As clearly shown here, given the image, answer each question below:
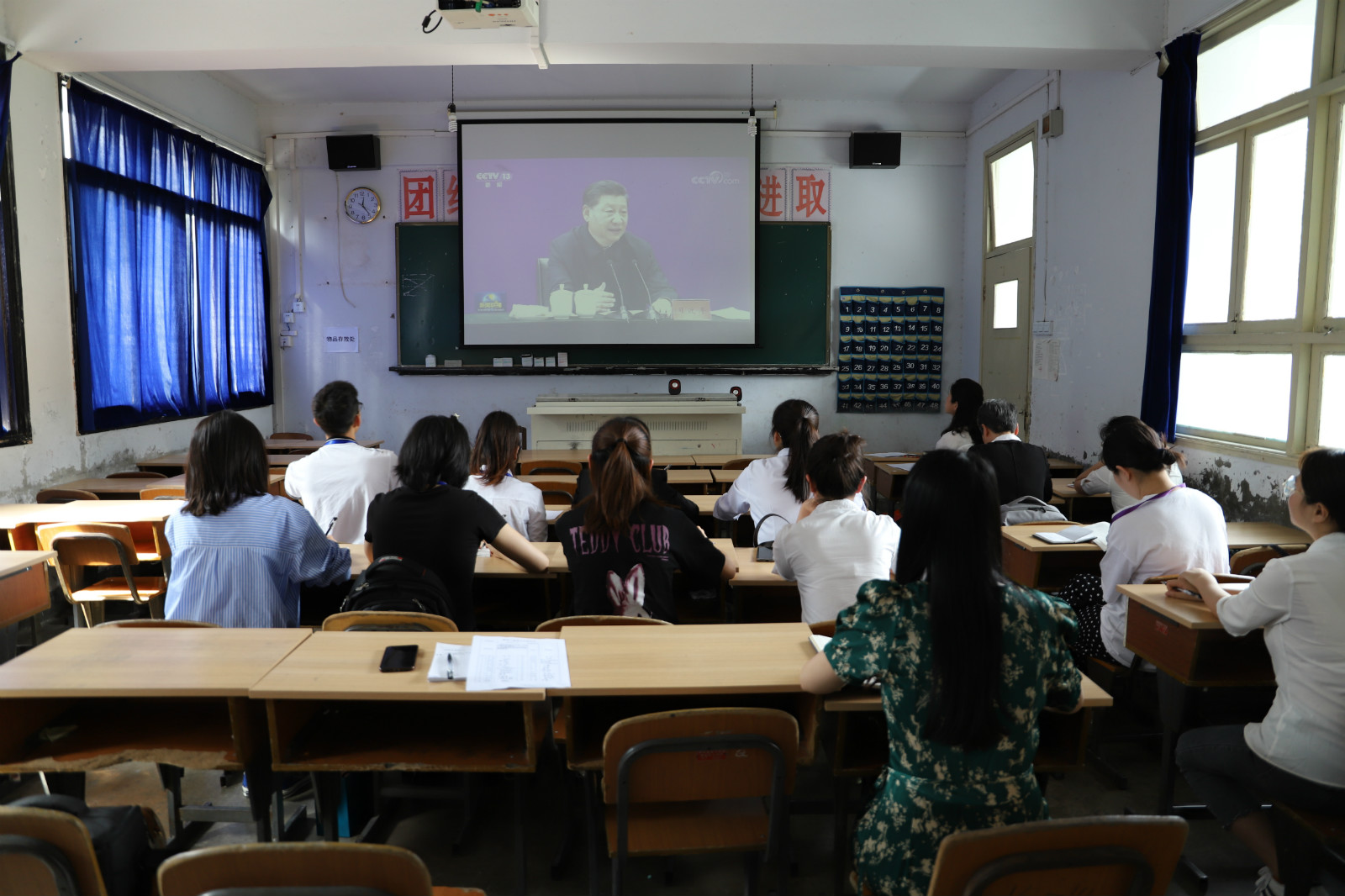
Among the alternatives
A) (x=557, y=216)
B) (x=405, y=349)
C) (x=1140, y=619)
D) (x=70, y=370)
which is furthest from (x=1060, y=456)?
(x=70, y=370)

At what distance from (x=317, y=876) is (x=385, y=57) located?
4.64 m

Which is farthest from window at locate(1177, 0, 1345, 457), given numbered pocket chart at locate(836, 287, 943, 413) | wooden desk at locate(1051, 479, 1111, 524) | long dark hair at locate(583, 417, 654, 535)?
long dark hair at locate(583, 417, 654, 535)

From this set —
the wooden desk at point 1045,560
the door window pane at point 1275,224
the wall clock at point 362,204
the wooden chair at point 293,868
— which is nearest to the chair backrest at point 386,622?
the wooden chair at point 293,868

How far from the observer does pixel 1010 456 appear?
150 inches

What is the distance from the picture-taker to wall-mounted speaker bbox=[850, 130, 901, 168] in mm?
6961

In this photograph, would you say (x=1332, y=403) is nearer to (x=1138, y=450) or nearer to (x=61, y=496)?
(x=1138, y=450)

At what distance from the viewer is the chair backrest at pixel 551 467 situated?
4.86 metres

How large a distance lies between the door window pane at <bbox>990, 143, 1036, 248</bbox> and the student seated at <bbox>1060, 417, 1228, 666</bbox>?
3.99 m

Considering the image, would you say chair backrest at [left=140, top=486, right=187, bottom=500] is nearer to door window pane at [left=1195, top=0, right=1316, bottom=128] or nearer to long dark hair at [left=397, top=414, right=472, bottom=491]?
long dark hair at [left=397, top=414, right=472, bottom=491]

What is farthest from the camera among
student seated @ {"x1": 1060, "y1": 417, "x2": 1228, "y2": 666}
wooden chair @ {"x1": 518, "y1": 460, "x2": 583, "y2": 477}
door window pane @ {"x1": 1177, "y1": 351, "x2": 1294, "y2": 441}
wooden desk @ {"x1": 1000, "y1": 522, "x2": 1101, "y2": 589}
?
wooden chair @ {"x1": 518, "y1": 460, "x2": 583, "y2": 477}

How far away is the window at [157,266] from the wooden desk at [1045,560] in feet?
16.6

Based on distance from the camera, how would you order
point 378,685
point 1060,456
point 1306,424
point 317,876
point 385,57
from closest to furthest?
point 317,876, point 378,685, point 1306,424, point 385,57, point 1060,456

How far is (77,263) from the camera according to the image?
4.77 m

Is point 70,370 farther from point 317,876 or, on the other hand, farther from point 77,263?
point 317,876
